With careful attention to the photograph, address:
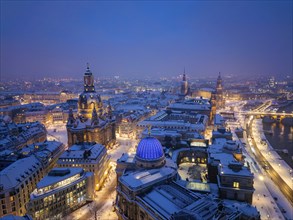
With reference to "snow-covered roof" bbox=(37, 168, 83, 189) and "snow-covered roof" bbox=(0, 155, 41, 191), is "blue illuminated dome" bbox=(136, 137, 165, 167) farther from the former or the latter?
"snow-covered roof" bbox=(0, 155, 41, 191)

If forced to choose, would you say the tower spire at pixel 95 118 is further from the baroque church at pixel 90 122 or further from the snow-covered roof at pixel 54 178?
the snow-covered roof at pixel 54 178

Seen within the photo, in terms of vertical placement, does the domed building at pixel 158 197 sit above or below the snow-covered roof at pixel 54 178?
above

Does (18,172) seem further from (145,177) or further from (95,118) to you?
(95,118)

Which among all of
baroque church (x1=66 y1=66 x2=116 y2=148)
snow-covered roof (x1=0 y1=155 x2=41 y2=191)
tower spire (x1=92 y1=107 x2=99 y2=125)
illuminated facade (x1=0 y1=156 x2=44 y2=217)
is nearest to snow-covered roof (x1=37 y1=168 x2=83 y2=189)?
illuminated facade (x1=0 y1=156 x2=44 y2=217)

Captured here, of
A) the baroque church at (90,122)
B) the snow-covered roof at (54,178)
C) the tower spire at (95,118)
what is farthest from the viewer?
the baroque church at (90,122)

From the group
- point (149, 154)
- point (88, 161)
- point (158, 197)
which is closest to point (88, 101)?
point (88, 161)

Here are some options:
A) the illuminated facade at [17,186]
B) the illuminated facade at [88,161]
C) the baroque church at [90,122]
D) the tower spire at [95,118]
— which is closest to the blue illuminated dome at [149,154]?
the illuminated facade at [88,161]
